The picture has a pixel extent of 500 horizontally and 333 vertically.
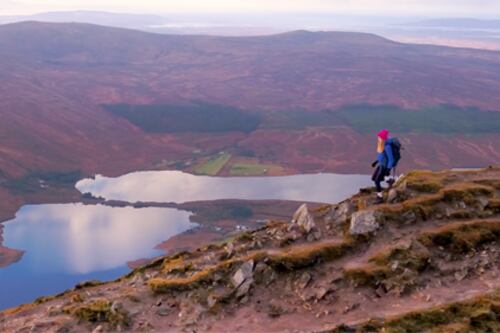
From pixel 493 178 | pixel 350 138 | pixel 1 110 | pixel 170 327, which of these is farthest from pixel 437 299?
pixel 1 110

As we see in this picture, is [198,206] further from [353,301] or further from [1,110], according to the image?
[1,110]

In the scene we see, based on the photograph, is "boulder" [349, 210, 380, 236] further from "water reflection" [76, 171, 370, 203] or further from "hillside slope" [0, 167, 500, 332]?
"water reflection" [76, 171, 370, 203]

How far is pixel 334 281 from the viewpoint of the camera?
20.6 m

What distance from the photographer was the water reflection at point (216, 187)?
119188 millimetres

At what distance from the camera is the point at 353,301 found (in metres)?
19.5

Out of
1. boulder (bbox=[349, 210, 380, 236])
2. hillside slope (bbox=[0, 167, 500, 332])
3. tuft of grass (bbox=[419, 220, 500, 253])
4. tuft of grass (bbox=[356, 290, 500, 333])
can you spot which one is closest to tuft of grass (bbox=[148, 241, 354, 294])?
hillside slope (bbox=[0, 167, 500, 332])

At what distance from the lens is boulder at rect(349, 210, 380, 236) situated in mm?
23141

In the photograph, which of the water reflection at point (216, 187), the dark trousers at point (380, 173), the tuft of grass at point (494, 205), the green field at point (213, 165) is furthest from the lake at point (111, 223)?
the tuft of grass at point (494, 205)

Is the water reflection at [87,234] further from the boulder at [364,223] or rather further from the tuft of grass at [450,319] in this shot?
the tuft of grass at [450,319]

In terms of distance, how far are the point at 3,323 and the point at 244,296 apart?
980cm

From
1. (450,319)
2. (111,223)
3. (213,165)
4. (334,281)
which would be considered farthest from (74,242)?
(450,319)

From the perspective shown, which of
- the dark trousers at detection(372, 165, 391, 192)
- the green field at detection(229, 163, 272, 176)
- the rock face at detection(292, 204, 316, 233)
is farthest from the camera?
the green field at detection(229, 163, 272, 176)

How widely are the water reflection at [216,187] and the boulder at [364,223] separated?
91.3 m

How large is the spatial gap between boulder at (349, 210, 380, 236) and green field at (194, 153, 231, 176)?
116958 mm
